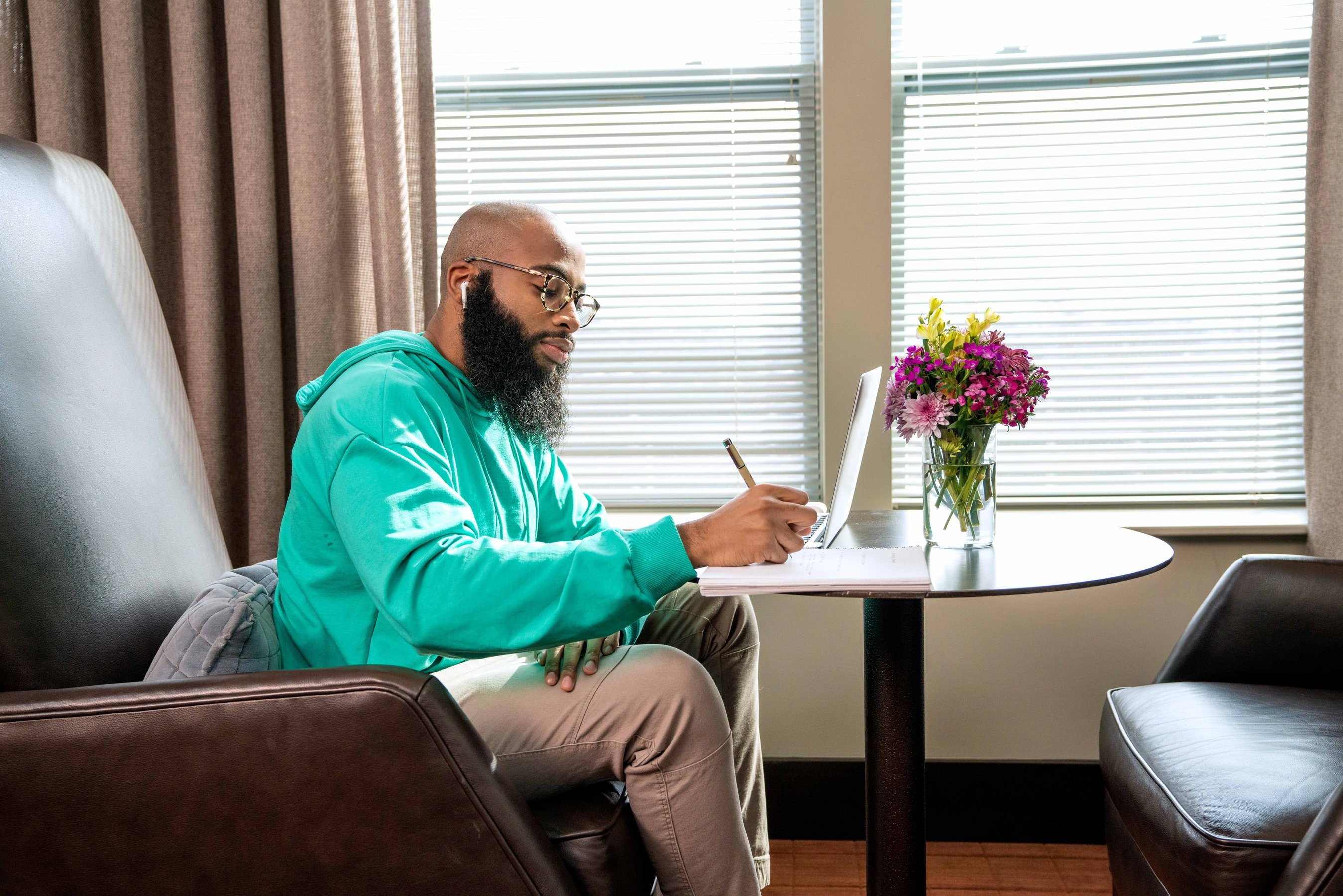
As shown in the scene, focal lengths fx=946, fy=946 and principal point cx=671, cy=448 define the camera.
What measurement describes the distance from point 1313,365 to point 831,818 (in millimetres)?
1413

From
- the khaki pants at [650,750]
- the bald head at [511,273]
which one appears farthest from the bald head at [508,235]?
the khaki pants at [650,750]

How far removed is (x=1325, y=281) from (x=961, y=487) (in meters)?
1.10

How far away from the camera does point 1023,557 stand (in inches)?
55.1

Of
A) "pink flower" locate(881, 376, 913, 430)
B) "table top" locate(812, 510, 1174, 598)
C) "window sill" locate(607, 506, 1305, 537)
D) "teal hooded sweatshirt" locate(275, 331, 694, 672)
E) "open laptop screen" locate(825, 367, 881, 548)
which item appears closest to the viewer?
"teal hooded sweatshirt" locate(275, 331, 694, 672)

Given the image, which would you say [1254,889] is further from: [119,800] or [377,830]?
[119,800]

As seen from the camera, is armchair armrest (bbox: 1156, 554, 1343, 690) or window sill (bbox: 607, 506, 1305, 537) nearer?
armchair armrest (bbox: 1156, 554, 1343, 690)

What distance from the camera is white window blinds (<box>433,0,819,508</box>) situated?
7.22 ft

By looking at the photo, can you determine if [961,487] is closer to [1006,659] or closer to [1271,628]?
[1271,628]

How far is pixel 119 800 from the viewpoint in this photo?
910 millimetres

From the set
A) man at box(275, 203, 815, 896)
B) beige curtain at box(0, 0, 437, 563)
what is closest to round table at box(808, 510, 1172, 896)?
man at box(275, 203, 815, 896)

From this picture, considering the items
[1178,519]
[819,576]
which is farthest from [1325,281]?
[819,576]

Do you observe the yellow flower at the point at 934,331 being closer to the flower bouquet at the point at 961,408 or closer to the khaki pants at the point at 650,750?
the flower bouquet at the point at 961,408

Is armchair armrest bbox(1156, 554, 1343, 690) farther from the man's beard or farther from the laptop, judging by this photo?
the man's beard

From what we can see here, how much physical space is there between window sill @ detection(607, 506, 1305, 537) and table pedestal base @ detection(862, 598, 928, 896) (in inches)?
25.3
